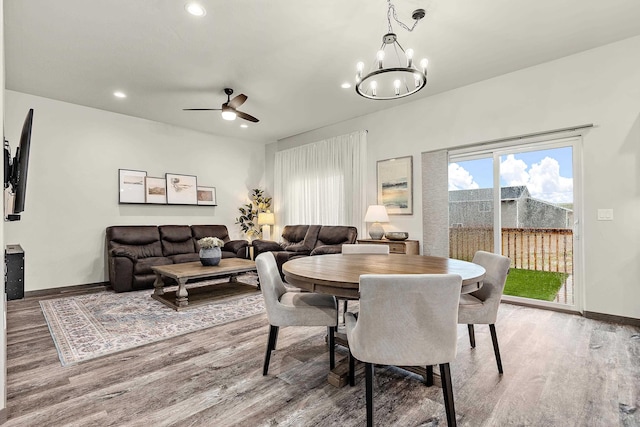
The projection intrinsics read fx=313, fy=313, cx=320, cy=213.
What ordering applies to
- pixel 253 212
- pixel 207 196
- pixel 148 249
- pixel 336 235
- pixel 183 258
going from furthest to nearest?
pixel 253 212, pixel 207 196, pixel 336 235, pixel 148 249, pixel 183 258

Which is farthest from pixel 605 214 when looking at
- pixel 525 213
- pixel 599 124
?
pixel 599 124

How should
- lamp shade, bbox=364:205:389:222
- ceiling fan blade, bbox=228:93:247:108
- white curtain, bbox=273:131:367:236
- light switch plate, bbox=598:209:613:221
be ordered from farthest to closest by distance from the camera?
white curtain, bbox=273:131:367:236, lamp shade, bbox=364:205:389:222, ceiling fan blade, bbox=228:93:247:108, light switch plate, bbox=598:209:613:221

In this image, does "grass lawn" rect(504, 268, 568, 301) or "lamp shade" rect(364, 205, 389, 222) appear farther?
"lamp shade" rect(364, 205, 389, 222)

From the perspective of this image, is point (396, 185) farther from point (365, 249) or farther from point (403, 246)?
point (365, 249)

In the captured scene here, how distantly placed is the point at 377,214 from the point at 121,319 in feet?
11.5

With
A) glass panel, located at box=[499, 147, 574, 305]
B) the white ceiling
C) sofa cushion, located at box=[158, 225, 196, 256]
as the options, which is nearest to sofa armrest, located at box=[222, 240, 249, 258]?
sofa cushion, located at box=[158, 225, 196, 256]

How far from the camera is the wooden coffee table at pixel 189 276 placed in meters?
3.69

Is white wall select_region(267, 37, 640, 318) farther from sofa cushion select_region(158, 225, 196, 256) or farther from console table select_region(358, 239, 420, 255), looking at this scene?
sofa cushion select_region(158, 225, 196, 256)

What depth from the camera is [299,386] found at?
200 centimetres

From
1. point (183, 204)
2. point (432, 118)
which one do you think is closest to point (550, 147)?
point (432, 118)

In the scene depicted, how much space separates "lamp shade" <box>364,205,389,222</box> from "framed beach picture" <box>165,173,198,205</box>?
11.4 ft

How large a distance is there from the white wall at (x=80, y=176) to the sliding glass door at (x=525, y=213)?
4.87 metres

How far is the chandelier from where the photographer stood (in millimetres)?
2353

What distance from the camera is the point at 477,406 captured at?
1782 millimetres
